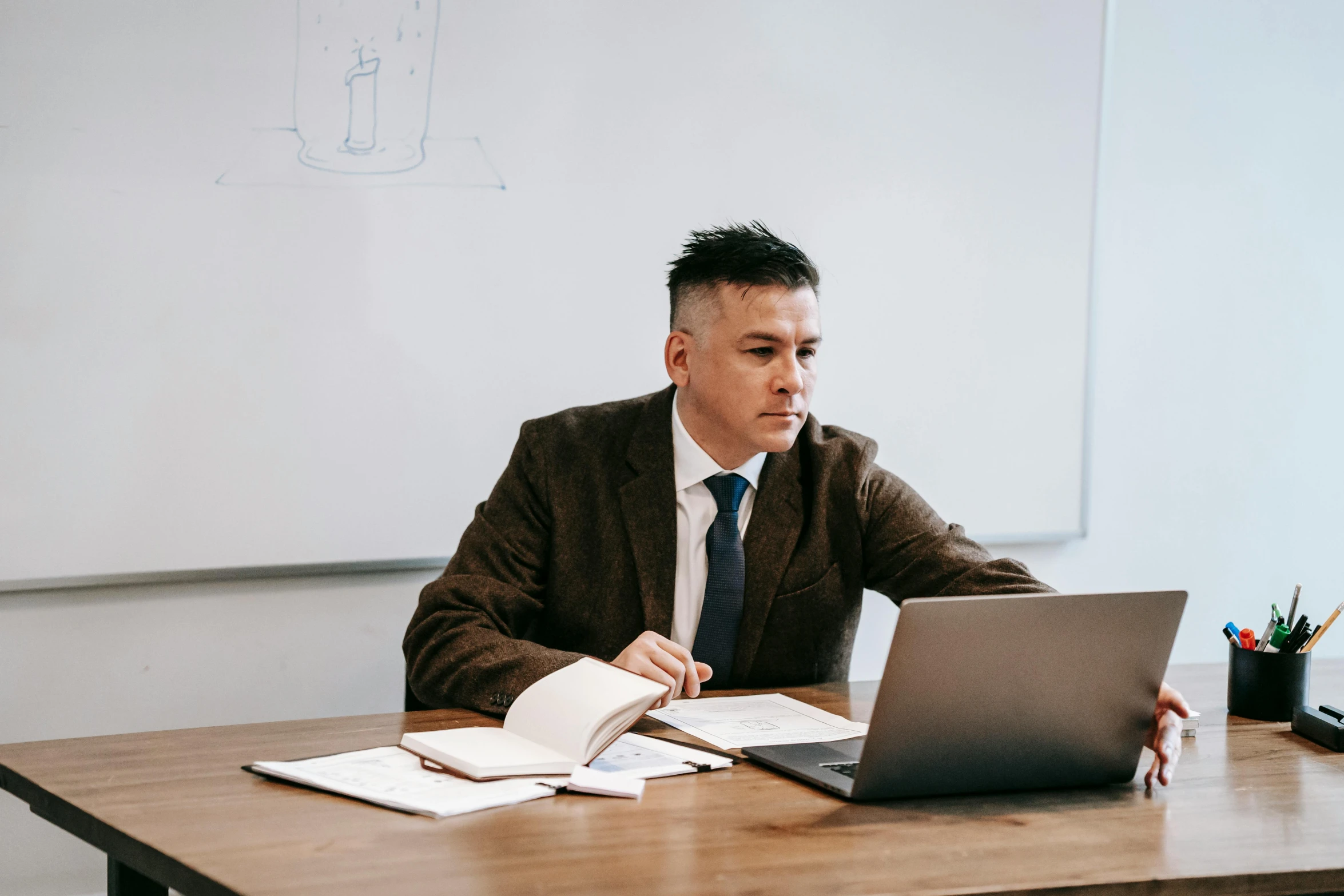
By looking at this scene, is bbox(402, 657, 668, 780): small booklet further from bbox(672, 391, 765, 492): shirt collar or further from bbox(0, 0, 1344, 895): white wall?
bbox(0, 0, 1344, 895): white wall

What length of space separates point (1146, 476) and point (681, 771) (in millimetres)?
1950

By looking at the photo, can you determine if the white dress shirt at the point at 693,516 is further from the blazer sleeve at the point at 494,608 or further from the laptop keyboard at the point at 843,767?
the laptop keyboard at the point at 843,767

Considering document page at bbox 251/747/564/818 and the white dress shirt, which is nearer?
document page at bbox 251/747/564/818

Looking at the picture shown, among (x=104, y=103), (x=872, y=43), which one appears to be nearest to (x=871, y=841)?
(x=104, y=103)

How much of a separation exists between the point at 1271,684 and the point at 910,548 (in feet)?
1.74

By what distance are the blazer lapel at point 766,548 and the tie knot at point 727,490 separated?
0.10ft

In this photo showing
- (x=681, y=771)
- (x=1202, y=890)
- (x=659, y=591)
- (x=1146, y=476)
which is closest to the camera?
(x=1202, y=890)

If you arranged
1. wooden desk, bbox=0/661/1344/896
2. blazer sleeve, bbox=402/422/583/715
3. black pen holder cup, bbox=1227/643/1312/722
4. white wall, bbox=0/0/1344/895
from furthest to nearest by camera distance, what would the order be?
1. white wall, bbox=0/0/1344/895
2. black pen holder cup, bbox=1227/643/1312/722
3. blazer sleeve, bbox=402/422/583/715
4. wooden desk, bbox=0/661/1344/896

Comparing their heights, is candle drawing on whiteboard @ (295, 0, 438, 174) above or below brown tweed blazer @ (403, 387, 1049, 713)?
above

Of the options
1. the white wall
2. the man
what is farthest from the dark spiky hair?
the white wall

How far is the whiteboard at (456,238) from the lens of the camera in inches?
81.1

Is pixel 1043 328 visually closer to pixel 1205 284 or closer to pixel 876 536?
pixel 1205 284

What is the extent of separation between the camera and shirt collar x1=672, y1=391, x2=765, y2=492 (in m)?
1.95

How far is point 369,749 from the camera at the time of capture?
1336mm
